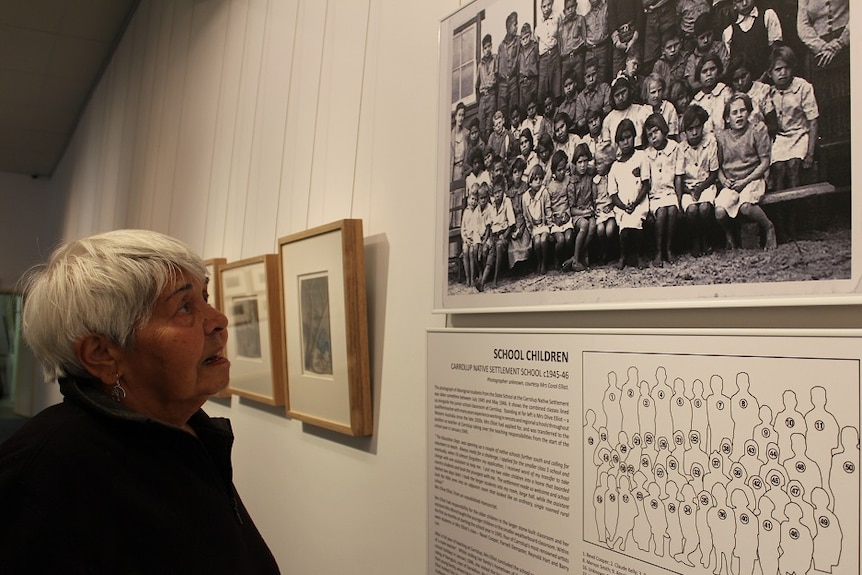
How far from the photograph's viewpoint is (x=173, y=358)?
152cm

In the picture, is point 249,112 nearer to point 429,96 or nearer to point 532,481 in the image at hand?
point 429,96

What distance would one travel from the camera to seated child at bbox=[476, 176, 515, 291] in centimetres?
149

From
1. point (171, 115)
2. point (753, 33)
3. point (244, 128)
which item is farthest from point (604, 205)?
point (171, 115)

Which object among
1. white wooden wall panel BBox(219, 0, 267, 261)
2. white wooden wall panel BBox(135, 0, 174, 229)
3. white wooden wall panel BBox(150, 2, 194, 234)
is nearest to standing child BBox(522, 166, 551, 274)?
white wooden wall panel BBox(219, 0, 267, 261)

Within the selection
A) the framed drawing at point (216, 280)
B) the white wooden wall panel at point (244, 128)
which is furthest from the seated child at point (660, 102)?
the framed drawing at point (216, 280)

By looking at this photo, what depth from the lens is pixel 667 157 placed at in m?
1.18

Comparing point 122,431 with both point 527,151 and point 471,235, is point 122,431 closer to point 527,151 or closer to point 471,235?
point 471,235

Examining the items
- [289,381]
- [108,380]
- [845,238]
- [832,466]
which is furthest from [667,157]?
[289,381]

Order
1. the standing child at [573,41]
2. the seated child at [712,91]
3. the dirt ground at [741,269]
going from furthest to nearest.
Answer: the standing child at [573,41] < the seated child at [712,91] < the dirt ground at [741,269]

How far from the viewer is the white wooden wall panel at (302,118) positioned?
2467 mm

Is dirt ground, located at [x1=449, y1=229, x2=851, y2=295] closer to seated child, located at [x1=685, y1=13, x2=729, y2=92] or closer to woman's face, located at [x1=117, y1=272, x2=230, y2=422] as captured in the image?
seated child, located at [x1=685, y1=13, x2=729, y2=92]

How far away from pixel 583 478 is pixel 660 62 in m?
0.75

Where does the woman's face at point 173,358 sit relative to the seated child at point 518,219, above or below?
below

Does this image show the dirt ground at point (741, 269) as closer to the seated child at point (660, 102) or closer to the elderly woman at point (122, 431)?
the seated child at point (660, 102)
